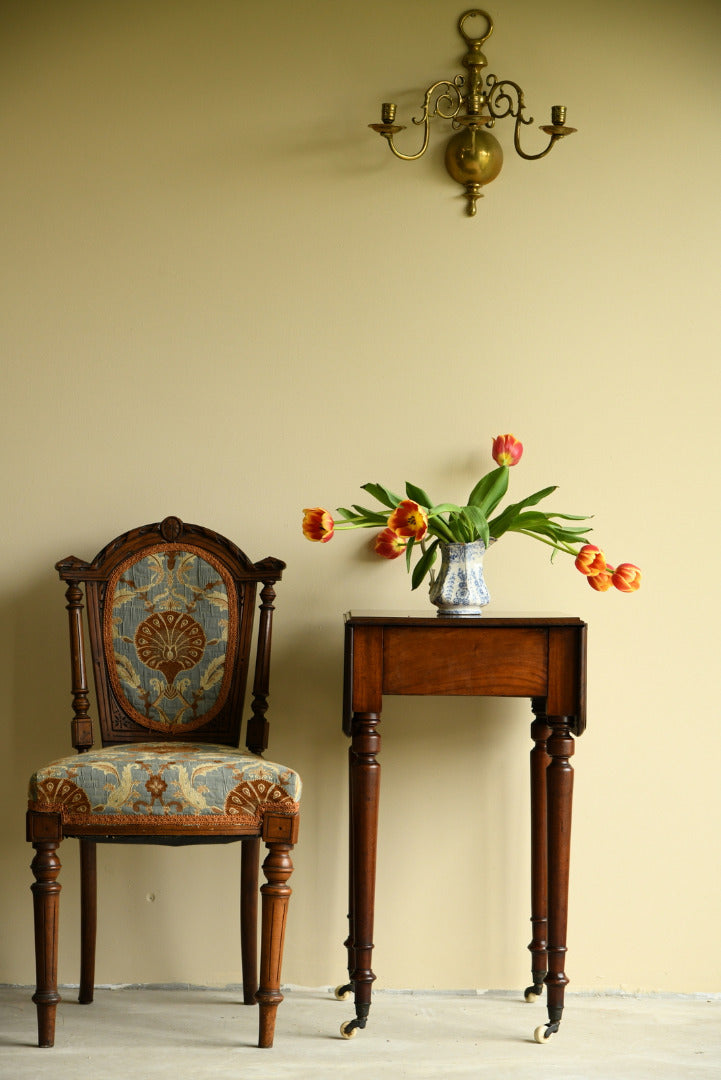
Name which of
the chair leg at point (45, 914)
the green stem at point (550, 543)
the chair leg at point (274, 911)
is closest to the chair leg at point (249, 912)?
the chair leg at point (274, 911)

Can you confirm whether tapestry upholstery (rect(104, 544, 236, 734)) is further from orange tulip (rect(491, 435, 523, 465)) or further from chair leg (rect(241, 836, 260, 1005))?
orange tulip (rect(491, 435, 523, 465))

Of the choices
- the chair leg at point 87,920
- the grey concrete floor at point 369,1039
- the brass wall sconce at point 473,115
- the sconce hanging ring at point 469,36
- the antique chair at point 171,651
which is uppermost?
the sconce hanging ring at point 469,36

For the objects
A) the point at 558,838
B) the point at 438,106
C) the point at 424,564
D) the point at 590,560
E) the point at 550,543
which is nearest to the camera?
the point at 558,838

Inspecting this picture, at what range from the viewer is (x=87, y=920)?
2.40m

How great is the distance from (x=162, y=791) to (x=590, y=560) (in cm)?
103

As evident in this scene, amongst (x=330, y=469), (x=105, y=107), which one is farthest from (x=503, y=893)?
(x=105, y=107)

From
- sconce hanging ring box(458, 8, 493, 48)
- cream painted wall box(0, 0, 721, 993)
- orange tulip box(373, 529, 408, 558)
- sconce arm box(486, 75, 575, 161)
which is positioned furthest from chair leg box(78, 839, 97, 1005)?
sconce hanging ring box(458, 8, 493, 48)

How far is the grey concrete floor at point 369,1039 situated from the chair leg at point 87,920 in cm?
5

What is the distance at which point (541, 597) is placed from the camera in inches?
102

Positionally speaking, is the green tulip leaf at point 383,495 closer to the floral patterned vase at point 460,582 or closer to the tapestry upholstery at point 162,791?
the floral patterned vase at point 460,582

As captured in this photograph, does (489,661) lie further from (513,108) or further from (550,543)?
(513,108)

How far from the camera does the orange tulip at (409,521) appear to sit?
2.17 meters

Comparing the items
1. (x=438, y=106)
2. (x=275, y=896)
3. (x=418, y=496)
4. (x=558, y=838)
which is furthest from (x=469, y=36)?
(x=275, y=896)

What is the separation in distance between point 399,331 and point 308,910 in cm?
147
